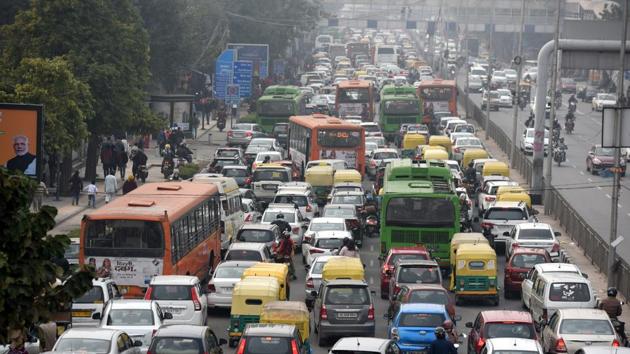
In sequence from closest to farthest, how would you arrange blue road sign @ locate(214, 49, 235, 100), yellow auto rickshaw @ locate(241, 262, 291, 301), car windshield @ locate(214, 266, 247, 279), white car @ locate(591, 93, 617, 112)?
yellow auto rickshaw @ locate(241, 262, 291, 301), car windshield @ locate(214, 266, 247, 279), blue road sign @ locate(214, 49, 235, 100), white car @ locate(591, 93, 617, 112)

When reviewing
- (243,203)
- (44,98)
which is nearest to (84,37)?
(44,98)

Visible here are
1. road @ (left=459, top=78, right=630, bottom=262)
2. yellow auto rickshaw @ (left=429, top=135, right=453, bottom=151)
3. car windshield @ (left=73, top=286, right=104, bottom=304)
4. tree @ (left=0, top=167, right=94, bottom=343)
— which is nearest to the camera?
tree @ (left=0, top=167, right=94, bottom=343)

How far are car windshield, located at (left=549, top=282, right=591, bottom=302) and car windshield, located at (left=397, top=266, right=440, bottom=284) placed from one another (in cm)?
317

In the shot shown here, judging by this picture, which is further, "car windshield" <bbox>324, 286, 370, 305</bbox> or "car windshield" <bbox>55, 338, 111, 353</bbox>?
"car windshield" <bbox>324, 286, 370, 305</bbox>

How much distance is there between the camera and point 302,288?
4422cm

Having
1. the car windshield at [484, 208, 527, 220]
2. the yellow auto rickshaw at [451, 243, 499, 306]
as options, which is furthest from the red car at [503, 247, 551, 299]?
the car windshield at [484, 208, 527, 220]

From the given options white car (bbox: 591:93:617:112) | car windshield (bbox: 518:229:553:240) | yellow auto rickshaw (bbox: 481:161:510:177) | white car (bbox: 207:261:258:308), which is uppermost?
white car (bbox: 591:93:617:112)

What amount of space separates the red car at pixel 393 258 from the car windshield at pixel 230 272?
4.30m

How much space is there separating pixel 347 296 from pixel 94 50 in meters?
31.0

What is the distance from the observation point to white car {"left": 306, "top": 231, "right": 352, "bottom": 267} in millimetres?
45281

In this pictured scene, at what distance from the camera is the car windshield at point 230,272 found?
39.3m

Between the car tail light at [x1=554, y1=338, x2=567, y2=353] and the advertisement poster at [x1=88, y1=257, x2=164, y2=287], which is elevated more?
the advertisement poster at [x1=88, y1=257, x2=164, y2=287]

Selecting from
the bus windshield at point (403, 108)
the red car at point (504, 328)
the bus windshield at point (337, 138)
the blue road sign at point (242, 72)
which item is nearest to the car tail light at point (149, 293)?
the red car at point (504, 328)

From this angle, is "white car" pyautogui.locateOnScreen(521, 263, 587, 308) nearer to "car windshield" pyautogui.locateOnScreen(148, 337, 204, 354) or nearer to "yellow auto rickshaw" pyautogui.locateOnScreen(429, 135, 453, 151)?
"car windshield" pyautogui.locateOnScreen(148, 337, 204, 354)
